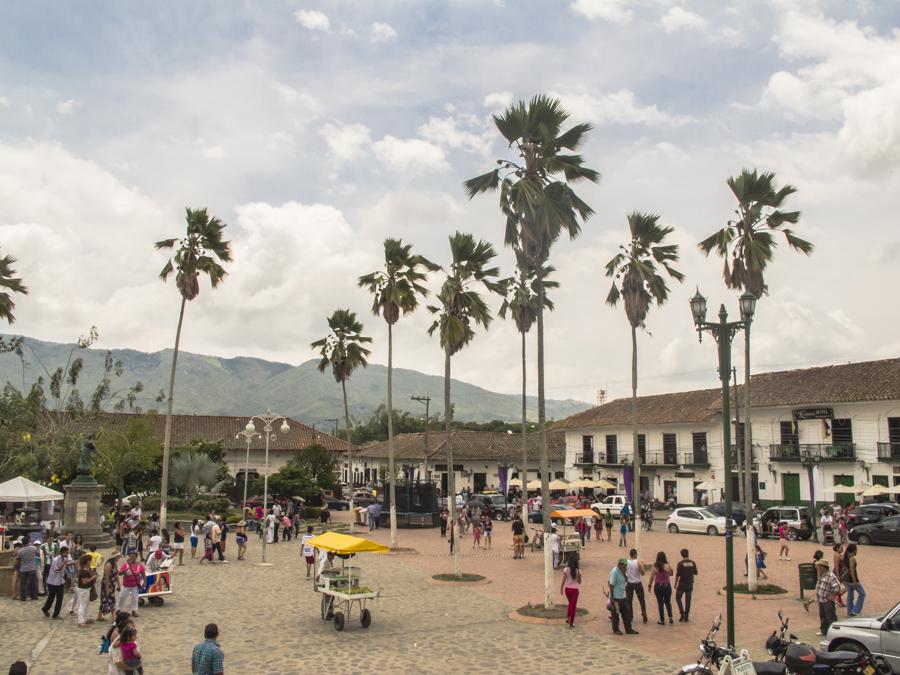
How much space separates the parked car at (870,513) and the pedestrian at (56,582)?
31.4 m

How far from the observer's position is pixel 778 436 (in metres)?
46.4

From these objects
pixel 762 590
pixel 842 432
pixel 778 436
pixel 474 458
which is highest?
pixel 842 432

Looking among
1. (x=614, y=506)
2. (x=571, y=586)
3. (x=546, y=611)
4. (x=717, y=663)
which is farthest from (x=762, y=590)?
(x=614, y=506)

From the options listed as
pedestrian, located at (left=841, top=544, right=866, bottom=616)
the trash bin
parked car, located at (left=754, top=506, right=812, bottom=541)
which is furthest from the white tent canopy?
parked car, located at (left=754, top=506, right=812, bottom=541)

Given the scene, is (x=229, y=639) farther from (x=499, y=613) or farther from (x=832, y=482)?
(x=832, y=482)

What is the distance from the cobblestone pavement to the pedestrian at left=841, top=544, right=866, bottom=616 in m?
5.31

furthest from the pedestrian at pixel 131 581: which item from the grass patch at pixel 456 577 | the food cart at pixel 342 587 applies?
the grass patch at pixel 456 577

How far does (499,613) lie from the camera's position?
16.4 m

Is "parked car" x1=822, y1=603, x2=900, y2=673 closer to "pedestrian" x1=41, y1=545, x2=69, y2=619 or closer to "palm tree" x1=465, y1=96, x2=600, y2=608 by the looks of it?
"palm tree" x1=465, y1=96, x2=600, y2=608

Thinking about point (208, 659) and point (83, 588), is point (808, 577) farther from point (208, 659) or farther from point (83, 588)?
point (83, 588)

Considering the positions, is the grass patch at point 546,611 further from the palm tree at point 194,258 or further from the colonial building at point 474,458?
the colonial building at point 474,458

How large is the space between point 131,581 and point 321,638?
4.27 metres

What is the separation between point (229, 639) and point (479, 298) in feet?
48.6

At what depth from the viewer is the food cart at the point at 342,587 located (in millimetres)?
14773
